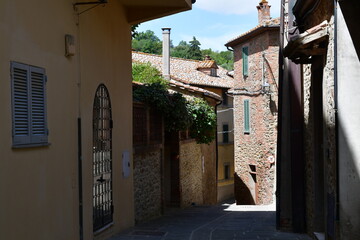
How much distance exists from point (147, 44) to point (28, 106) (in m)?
63.2

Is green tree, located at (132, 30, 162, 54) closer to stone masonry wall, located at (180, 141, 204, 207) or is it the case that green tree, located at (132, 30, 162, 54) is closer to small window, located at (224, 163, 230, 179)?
small window, located at (224, 163, 230, 179)

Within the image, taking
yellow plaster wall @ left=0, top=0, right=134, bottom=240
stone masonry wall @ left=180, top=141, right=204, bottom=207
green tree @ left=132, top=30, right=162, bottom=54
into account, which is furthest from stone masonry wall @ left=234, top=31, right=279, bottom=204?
green tree @ left=132, top=30, right=162, bottom=54

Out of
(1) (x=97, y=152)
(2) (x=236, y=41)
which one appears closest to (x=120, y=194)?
(1) (x=97, y=152)

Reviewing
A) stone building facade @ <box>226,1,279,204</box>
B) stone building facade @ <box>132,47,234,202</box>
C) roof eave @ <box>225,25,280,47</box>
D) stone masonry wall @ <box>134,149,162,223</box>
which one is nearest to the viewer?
stone masonry wall @ <box>134,149,162,223</box>

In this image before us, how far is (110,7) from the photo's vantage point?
965 cm

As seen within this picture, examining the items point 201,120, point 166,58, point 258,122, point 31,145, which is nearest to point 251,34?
point 258,122

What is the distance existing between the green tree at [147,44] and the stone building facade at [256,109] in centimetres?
2950

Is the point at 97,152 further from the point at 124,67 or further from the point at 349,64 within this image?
the point at 349,64

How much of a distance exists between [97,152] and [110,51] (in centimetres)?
204

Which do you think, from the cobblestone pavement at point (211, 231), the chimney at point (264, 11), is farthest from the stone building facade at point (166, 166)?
the chimney at point (264, 11)

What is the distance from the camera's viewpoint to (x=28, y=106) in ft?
19.8

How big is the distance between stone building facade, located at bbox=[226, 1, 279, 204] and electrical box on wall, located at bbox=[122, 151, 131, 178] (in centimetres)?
1442

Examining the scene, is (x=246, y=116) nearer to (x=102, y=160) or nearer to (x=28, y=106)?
(x=102, y=160)

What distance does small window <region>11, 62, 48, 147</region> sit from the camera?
5709 mm
